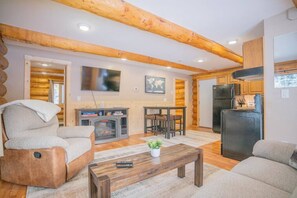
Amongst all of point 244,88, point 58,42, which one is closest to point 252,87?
point 244,88

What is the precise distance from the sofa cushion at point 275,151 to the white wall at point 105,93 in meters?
3.79

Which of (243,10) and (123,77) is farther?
(123,77)

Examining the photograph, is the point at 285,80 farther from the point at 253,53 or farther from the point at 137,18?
the point at 137,18

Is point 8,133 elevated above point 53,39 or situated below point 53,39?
below

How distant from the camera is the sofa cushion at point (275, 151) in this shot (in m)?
1.53

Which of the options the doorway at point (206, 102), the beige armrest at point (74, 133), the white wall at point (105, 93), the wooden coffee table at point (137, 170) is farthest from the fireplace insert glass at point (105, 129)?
the doorway at point (206, 102)

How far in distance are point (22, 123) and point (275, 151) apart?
3.10m

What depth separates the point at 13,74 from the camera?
3.32 metres

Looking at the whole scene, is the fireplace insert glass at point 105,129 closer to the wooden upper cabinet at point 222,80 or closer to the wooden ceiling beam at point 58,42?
the wooden ceiling beam at point 58,42

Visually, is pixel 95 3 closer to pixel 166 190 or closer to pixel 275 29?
pixel 166 190

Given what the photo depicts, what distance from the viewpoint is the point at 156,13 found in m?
2.22

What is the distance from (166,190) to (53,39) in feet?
10.6

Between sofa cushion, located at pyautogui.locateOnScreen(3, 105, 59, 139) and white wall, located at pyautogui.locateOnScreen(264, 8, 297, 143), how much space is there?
3.37 m

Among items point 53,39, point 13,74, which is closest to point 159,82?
point 53,39
